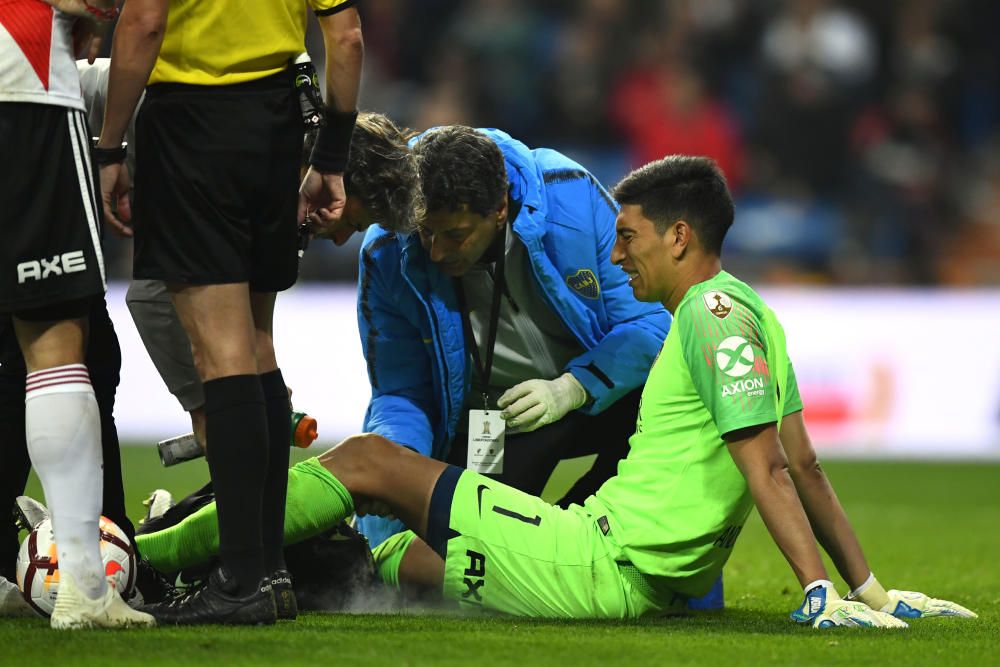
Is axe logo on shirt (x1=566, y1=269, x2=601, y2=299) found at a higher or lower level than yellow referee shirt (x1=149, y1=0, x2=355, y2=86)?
lower

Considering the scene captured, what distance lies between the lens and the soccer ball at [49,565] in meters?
3.78

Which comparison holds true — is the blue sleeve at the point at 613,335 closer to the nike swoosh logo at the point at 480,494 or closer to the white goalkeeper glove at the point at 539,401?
the white goalkeeper glove at the point at 539,401

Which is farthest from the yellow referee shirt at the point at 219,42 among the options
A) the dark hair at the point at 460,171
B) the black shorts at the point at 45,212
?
the dark hair at the point at 460,171

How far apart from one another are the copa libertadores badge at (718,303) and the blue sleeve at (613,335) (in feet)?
3.47

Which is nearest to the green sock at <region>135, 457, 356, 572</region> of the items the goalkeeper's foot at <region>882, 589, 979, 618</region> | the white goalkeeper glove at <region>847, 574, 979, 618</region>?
the white goalkeeper glove at <region>847, 574, 979, 618</region>

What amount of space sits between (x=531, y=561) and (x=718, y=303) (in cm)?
87

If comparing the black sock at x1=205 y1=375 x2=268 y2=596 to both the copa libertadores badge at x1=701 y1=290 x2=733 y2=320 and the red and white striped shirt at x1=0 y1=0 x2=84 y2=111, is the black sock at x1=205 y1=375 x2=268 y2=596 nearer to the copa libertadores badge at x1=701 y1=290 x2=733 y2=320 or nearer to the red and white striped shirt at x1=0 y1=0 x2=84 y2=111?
the red and white striped shirt at x1=0 y1=0 x2=84 y2=111

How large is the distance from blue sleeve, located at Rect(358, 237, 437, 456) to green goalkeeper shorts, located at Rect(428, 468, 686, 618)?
92cm

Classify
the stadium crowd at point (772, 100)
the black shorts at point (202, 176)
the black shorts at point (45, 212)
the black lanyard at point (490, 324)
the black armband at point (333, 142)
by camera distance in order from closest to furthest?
the black shorts at point (45, 212) → the black shorts at point (202, 176) → the black armband at point (333, 142) → the black lanyard at point (490, 324) → the stadium crowd at point (772, 100)

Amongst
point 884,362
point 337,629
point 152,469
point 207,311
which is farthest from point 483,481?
point 884,362

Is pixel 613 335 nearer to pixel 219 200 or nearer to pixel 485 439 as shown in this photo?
pixel 485 439

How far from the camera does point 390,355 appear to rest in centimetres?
509

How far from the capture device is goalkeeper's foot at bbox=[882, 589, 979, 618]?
4.17 meters

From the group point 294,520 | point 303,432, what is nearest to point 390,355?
point 303,432
